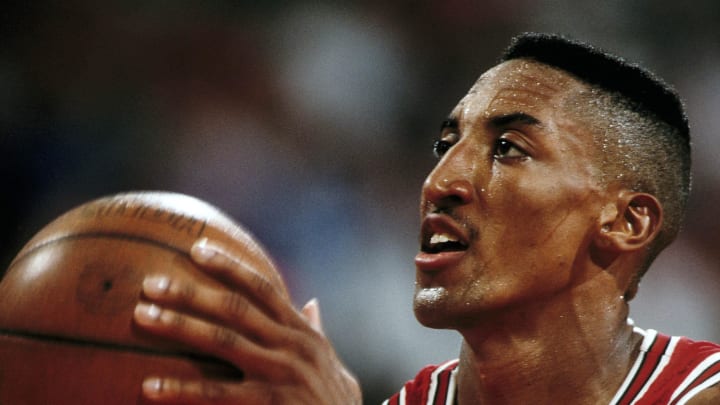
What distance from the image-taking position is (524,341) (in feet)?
7.86

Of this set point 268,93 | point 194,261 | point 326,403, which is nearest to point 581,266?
point 326,403

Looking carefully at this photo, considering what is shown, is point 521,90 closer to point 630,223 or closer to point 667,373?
point 630,223

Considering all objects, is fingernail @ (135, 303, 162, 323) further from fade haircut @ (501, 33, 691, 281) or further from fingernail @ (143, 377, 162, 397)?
fade haircut @ (501, 33, 691, 281)

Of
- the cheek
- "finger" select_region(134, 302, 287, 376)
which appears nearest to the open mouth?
the cheek

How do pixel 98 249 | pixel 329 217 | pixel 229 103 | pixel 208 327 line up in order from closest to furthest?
1. pixel 208 327
2. pixel 98 249
3. pixel 329 217
4. pixel 229 103

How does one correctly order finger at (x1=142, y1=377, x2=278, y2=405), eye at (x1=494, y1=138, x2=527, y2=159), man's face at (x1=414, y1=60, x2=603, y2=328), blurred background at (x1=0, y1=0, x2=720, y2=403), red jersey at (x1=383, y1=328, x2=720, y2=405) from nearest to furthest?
finger at (x1=142, y1=377, x2=278, y2=405) → red jersey at (x1=383, y1=328, x2=720, y2=405) → man's face at (x1=414, y1=60, x2=603, y2=328) → eye at (x1=494, y1=138, x2=527, y2=159) → blurred background at (x1=0, y1=0, x2=720, y2=403)

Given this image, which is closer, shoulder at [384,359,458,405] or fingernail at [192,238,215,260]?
fingernail at [192,238,215,260]

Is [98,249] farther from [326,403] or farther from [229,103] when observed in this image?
[229,103]

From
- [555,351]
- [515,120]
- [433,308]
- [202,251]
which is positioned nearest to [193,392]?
[202,251]

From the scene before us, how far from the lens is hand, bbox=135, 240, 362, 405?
1.61m

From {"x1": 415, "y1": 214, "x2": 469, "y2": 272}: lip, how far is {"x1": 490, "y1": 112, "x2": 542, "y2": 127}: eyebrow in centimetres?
35

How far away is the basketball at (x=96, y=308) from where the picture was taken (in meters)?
1.63

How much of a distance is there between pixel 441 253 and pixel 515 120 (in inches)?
18.7

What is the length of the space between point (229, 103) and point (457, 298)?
3.86m
